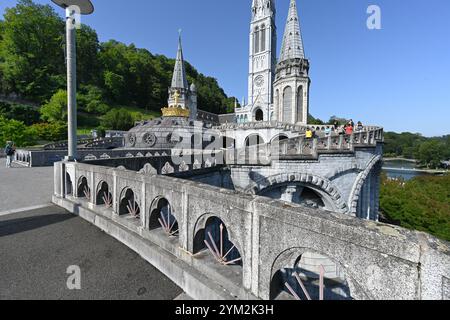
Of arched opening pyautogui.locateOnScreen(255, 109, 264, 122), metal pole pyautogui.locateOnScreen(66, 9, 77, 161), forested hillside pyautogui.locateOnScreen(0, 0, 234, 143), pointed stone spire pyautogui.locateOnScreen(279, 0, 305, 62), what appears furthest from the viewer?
arched opening pyautogui.locateOnScreen(255, 109, 264, 122)

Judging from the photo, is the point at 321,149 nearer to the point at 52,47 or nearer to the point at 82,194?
the point at 82,194

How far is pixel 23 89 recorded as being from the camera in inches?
2030

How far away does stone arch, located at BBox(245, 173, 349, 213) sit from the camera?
11.5 meters

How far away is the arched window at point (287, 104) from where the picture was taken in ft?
136

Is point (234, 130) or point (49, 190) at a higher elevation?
point (234, 130)

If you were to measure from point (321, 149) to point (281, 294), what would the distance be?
10509 mm

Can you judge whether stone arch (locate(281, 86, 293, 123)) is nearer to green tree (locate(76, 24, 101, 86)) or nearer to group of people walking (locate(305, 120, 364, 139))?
group of people walking (locate(305, 120, 364, 139))

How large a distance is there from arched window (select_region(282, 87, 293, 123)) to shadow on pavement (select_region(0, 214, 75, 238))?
132 ft

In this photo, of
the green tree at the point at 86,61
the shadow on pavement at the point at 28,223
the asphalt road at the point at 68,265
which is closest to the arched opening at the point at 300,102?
the shadow on pavement at the point at 28,223

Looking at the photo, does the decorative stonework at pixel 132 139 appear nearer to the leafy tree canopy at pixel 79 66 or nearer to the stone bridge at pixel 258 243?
the stone bridge at pixel 258 243

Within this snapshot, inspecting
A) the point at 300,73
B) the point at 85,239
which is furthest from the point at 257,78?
the point at 85,239

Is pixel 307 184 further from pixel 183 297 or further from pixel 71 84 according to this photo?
pixel 71 84

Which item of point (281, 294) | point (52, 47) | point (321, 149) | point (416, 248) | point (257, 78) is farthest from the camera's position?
point (257, 78)

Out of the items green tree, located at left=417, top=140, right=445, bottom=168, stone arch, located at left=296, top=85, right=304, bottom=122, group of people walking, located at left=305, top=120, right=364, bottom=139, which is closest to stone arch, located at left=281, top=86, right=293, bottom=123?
stone arch, located at left=296, top=85, right=304, bottom=122
